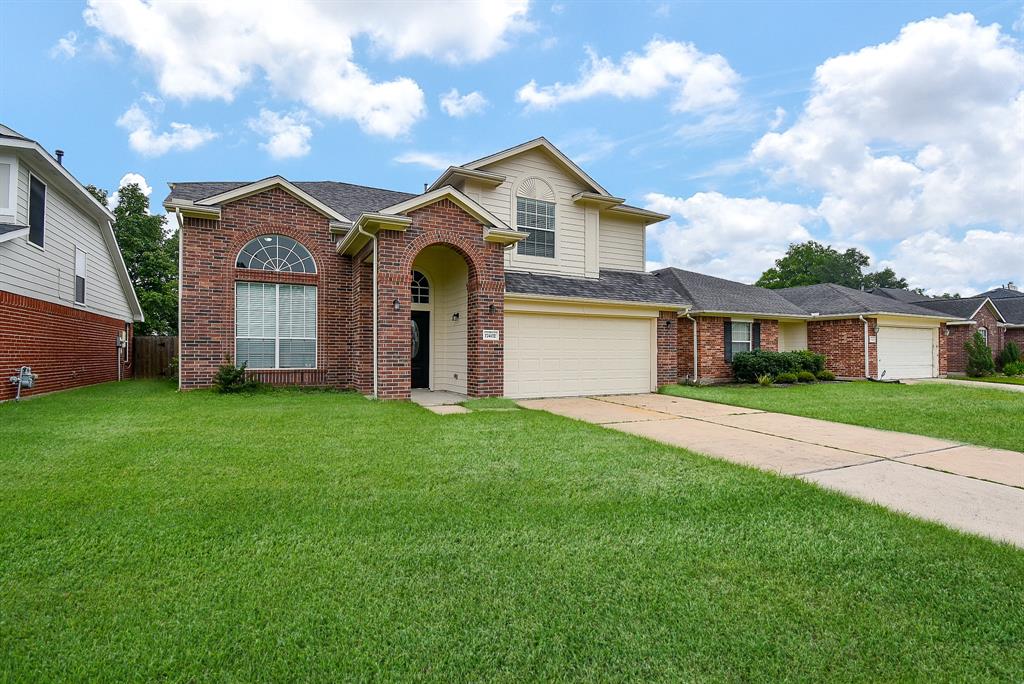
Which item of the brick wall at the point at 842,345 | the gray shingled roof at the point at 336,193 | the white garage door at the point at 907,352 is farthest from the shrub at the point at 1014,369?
the gray shingled roof at the point at 336,193

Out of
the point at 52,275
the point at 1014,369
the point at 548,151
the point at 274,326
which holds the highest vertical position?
the point at 548,151

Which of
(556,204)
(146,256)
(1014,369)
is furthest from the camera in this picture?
(146,256)

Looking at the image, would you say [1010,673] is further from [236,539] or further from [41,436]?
[41,436]

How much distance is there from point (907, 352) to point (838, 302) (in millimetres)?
3221

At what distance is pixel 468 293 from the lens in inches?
434

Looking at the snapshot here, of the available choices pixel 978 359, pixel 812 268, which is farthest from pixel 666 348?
pixel 812 268

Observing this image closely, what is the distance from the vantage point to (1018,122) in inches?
420

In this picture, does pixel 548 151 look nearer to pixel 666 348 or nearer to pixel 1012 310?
pixel 666 348

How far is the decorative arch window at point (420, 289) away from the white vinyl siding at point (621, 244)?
17.6 ft

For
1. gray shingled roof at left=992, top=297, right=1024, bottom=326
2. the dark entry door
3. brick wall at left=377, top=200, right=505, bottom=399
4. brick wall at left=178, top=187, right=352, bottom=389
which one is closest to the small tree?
gray shingled roof at left=992, top=297, right=1024, bottom=326

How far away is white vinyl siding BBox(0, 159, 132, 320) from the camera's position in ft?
30.8

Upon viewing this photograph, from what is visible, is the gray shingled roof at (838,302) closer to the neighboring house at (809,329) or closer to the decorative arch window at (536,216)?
the neighboring house at (809,329)

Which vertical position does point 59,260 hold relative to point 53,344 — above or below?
above

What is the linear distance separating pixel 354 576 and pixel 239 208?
36.1 ft
